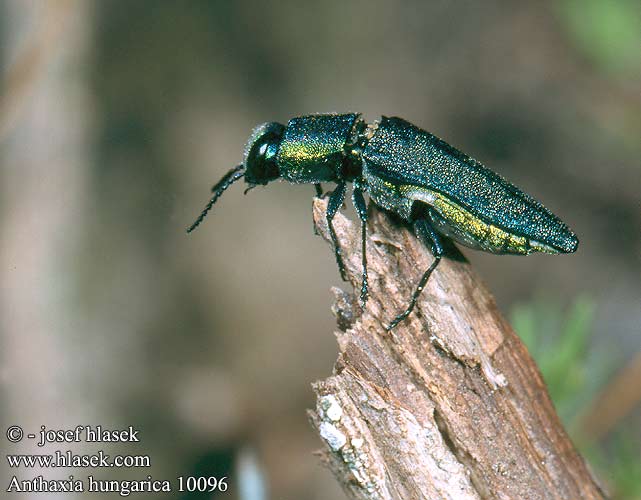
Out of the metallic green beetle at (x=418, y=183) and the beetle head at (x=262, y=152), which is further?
the beetle head at (x=262, y=152)

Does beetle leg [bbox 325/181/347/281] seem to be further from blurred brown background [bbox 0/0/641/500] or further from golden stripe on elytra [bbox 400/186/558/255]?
blurred brown background [bbox 0/0/641/500]

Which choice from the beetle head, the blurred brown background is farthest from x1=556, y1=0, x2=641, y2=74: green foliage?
the beetle head

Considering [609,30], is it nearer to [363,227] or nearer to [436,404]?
[363,227]

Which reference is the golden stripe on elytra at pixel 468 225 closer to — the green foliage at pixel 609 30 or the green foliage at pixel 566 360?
the green foliage at pixel 566 360

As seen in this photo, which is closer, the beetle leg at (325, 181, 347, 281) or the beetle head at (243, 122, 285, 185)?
the beetle leg at (325, 181, 347, 281)

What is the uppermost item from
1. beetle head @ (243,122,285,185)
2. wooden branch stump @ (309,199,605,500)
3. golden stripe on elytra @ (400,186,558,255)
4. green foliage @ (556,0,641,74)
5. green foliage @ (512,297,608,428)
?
green foliage @ (556,0,641,74)

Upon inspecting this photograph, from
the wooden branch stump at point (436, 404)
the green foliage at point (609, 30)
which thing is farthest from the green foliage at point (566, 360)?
the green foliage at point (609, 30)

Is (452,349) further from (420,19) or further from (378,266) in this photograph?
(420,19)
